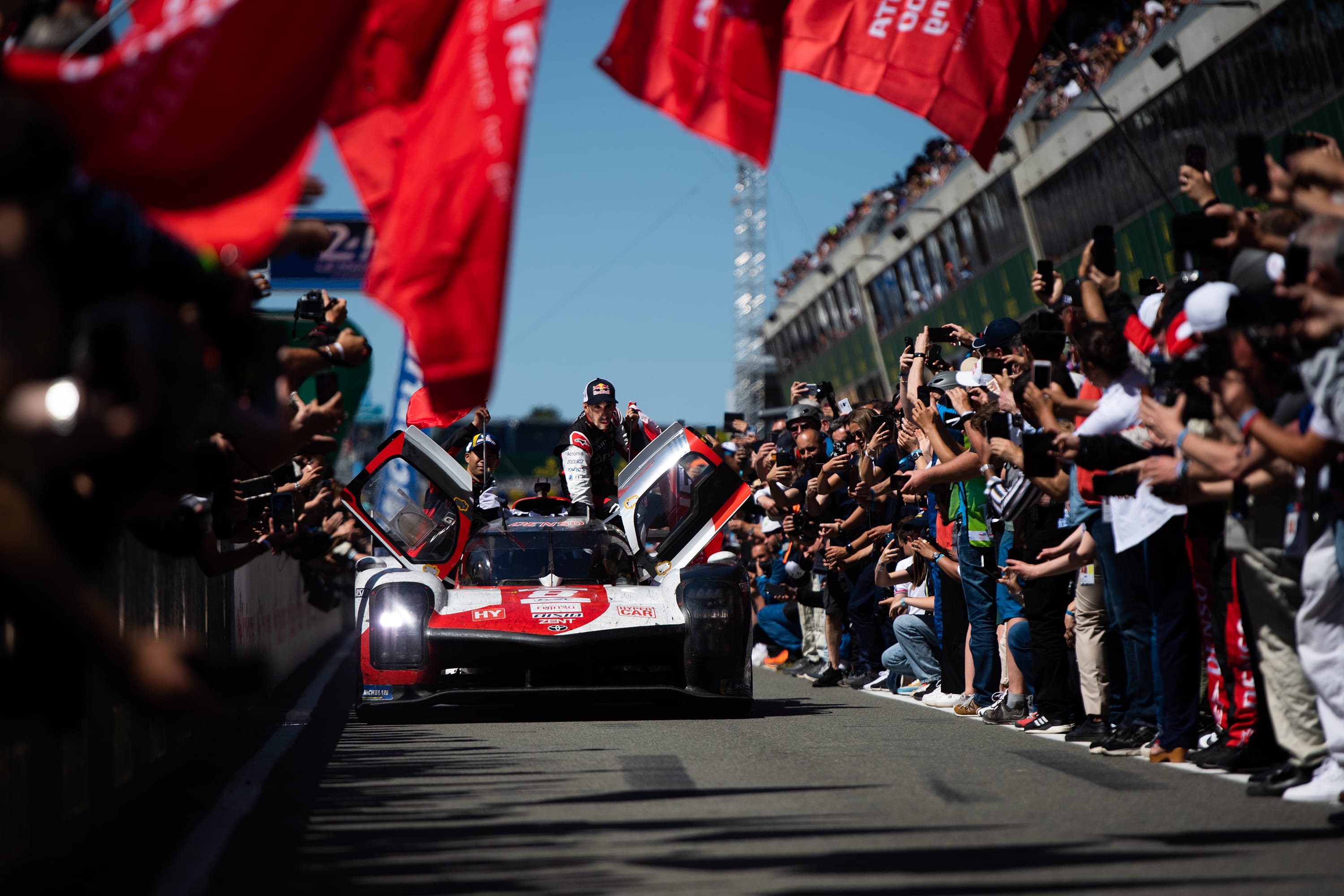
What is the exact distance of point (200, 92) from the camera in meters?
5.50

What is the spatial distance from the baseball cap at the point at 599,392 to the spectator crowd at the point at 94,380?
25.2 ft

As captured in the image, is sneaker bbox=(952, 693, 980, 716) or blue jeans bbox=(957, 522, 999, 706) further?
sneaker bbox=(952, 693, 980, 716)

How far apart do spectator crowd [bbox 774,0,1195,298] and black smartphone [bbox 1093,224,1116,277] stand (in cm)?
87

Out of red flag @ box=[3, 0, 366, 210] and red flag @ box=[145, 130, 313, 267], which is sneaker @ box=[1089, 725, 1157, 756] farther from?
red flag @ box=[3, 0, 366, 210]

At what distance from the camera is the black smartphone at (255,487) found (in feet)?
32.5

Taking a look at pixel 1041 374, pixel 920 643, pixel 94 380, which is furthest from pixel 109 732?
pixel 920 643

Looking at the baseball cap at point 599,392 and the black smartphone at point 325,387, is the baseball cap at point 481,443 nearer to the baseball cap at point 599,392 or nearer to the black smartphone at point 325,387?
the baseball cap at point 599,392

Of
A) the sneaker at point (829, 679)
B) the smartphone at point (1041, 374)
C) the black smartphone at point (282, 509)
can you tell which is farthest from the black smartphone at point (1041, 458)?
the sneaker at point (829, 679)

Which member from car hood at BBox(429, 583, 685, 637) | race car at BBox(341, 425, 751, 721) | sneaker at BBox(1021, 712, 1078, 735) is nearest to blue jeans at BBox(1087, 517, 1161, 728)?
sneaker at BBox(1021, 712, 1078, 735)

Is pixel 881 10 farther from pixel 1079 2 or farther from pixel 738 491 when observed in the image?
pixel 1079 2

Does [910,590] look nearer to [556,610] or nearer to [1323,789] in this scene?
[556,610]

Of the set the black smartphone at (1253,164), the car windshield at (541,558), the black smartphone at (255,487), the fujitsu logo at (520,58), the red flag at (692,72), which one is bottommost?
the car windshield at (541,558)

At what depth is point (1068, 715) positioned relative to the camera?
10586 millimetres

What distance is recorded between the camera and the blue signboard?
768 inches
